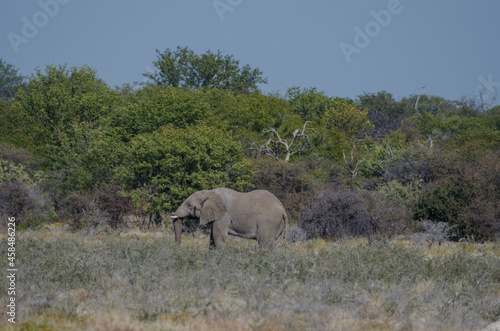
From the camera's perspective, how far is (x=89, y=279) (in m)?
13.0

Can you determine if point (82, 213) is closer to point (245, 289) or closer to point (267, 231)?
point (267, 231)

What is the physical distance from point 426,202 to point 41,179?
1933cm

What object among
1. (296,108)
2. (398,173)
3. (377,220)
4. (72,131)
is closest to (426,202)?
(377,220)

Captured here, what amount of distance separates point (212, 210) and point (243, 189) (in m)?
13.9

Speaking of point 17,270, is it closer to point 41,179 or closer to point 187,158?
point 187,158

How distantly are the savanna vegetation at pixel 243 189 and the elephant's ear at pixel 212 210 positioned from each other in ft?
3.13

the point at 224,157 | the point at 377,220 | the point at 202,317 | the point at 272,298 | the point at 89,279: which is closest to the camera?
the point at 202,317

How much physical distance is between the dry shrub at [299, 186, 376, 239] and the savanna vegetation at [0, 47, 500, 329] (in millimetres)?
49

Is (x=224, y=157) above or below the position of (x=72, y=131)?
below

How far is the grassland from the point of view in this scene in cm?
1020

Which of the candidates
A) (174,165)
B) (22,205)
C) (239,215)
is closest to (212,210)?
(239,215)

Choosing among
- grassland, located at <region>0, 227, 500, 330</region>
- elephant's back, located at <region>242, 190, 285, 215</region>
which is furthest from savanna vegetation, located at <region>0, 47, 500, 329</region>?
elephant's back, located at <region>242, 190, 285, 215</region>

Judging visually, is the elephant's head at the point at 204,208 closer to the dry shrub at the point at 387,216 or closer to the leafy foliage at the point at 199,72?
the dry shrub at the point at 387,216

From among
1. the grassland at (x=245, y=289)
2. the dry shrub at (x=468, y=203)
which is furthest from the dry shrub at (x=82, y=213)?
the dry shrub at (x=468, y=203)
